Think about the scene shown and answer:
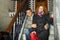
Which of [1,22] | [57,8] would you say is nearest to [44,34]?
[57,8]

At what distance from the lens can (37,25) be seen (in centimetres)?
308

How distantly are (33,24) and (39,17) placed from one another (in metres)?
0.11

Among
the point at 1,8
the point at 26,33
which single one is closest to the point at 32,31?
the point at 26,33

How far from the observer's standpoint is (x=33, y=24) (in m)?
3.09

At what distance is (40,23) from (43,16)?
0.30 ft

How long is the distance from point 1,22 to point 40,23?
46cm

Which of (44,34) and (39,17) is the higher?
(39,17)

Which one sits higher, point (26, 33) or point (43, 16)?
point (43, 16)

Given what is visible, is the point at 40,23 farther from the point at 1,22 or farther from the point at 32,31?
the point at 1,22

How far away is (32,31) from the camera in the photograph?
121 inches

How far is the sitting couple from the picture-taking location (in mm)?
3055

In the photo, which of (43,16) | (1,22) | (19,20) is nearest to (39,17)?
(43,16)

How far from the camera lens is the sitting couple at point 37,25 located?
3.05m

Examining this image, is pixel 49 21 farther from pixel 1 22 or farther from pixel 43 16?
pixel 1 22
